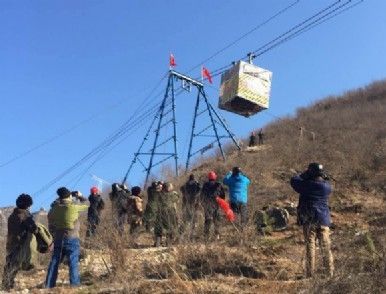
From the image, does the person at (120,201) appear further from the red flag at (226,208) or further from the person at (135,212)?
the red flag at (226,208)

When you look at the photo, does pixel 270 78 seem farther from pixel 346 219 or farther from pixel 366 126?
pixel 366 126

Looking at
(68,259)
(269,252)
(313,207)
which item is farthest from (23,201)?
(313,207)

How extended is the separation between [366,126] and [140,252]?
18238 millimetres

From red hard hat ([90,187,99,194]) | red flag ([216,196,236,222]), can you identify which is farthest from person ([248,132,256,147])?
red flag ([216,196,236,222])

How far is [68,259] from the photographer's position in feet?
27.9

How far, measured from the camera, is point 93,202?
13.0 meters

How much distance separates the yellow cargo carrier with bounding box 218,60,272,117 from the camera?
1909cm

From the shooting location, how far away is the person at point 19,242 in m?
8.37

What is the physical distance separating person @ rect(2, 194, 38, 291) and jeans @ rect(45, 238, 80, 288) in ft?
0.95

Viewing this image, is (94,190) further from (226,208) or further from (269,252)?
(269,252)

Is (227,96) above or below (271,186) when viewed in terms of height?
above

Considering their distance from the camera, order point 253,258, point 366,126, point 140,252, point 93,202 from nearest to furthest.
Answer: point 253,258 → point 140,252 → point 93,202 → point 366,126

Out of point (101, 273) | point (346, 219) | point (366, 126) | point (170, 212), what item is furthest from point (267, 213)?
point (366, 126)

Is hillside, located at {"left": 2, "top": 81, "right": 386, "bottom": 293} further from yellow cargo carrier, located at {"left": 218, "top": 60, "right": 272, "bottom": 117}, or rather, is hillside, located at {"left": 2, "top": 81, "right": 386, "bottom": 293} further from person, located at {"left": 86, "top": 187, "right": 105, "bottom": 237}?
yellow cargo carrier, located at {"left": 218, "top": 60, "right": 272, "bottom": 117}
